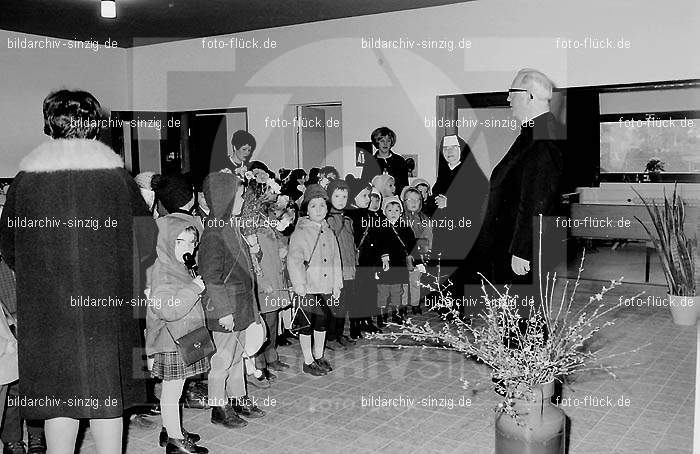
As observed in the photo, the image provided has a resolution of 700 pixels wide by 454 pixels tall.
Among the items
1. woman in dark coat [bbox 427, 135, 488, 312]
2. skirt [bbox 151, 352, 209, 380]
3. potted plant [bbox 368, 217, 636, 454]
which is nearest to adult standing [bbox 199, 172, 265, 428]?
skirt [bbox 151, 352, 209, 380]

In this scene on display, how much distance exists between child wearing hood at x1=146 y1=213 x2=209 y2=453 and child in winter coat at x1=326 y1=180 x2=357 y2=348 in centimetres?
165

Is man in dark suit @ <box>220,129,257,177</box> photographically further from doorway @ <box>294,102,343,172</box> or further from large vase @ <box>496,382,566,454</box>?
large vase @ <box>496,382,566,454</box>

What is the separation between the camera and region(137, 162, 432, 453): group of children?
3.09 meters

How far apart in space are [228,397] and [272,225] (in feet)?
4.31

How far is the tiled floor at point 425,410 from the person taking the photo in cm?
333

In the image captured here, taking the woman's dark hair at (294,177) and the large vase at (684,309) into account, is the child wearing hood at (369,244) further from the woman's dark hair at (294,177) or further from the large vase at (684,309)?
the large vase at (684,309)

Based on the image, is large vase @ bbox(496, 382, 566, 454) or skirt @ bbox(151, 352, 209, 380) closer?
large vase @ bbox(496, 382, 566, 454)

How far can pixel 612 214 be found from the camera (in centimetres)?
738

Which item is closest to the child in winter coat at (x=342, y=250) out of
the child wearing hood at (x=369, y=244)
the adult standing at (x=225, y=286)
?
the child wearing hood at (x=369, y=244)

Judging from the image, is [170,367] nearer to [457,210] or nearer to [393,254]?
[393,254]

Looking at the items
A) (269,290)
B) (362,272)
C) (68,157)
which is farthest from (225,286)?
(362,272)

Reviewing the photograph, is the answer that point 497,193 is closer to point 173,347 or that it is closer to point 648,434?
point 648,434

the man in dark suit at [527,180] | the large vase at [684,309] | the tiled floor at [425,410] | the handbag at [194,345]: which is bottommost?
the tiled floor at [425,410]

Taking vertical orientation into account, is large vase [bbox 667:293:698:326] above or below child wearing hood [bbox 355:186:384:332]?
below
